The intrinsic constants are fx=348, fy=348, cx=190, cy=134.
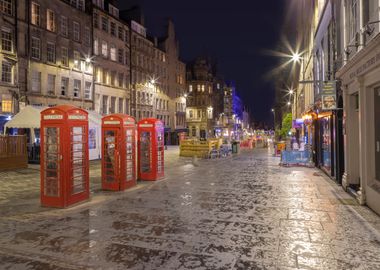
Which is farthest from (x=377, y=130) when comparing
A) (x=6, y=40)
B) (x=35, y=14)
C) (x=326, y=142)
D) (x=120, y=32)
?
(x=120, y=32)

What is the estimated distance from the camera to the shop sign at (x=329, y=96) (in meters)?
13.2

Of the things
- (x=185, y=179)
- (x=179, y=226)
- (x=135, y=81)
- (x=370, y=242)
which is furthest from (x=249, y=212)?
(x=135, y=81)

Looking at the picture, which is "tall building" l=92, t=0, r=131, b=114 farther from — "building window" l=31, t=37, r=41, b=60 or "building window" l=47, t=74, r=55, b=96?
"building window" l=31, t=37, r=41, b=60

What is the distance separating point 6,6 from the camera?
2905 cm

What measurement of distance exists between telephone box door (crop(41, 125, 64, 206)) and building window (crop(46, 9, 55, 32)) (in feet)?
90.3

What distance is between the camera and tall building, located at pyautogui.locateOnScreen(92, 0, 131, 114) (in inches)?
1657

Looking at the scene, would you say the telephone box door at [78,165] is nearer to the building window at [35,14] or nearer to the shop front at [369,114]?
the shop front at [369,114]

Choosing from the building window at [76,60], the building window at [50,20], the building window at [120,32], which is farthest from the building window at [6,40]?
the building window at [120,32]

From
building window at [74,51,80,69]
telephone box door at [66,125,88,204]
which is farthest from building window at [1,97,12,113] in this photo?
telephone box door at [66,125,88,204]

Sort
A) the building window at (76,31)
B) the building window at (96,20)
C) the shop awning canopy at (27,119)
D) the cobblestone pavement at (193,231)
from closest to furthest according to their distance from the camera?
the cobblestone pavement at (193,231)
the shop awning canopy at (27,119)
the building window at (76,31)
the building window at (96,20)

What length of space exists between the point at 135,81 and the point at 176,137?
16436 mm

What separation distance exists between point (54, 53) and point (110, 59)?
11.2m

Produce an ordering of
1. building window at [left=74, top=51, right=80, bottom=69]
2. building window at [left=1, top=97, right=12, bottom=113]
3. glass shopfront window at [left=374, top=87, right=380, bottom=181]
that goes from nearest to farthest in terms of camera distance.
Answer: glass shopfront window at [left=374, top=87, right=380, bottom=181] → building window at [left=1, top=97, right=12, bottom=113] → building window at [left=74, top=51, right=80, bottom=69]

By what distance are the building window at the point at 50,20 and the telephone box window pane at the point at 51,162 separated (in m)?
27.5
